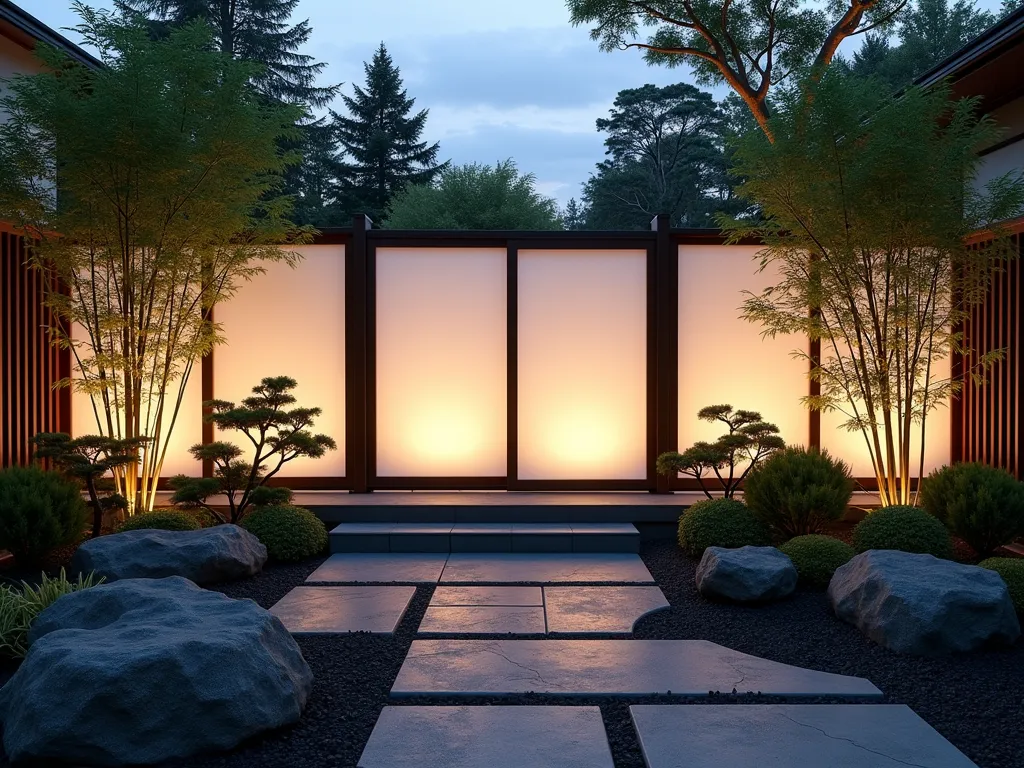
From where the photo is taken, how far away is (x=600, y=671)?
327cm

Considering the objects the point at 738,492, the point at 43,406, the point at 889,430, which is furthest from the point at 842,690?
the point at 43,406

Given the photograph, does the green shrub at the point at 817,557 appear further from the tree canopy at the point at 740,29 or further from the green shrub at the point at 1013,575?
the tree canopy at the point at 740,29

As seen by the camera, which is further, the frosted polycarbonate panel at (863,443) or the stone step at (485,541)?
the frosted polycarbonate panel at (863,443)

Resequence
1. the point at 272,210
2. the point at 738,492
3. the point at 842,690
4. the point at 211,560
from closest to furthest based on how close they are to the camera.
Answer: the point at 842,690 < the point at 211,560 < the point at 272,210 < the point at 738,492

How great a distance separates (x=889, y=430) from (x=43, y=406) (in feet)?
20.9

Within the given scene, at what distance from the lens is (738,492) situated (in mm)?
6867

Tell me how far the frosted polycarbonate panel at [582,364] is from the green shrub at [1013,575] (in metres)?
3.09

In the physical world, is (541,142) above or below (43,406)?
above

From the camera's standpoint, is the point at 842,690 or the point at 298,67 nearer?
the point at 842,690

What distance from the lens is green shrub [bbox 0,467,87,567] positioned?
16.1 feet

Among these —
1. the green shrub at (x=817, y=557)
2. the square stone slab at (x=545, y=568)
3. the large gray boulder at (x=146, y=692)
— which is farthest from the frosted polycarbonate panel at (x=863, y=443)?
the large gray boulder at (x=146, y=692)

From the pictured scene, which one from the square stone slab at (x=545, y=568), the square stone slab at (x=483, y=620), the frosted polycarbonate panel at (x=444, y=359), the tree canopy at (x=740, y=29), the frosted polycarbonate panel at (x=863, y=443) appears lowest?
the square stone slab at (x=545, y=568)

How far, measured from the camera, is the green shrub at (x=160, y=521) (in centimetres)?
532

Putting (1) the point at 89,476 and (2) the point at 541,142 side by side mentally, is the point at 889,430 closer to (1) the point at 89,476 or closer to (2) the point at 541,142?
(1) the point at 89,476
